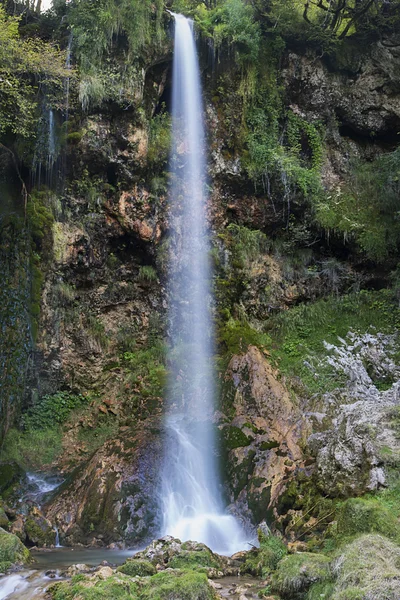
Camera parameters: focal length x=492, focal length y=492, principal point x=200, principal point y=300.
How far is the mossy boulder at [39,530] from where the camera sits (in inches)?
333

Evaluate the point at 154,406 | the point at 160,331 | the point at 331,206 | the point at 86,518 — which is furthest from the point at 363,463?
the point at 331,206

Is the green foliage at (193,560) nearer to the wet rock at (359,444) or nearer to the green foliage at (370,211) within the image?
the wet rock at (359,444)

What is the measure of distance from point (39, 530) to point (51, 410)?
157 inches

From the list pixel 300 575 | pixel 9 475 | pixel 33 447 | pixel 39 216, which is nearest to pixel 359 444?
pixel 300 575

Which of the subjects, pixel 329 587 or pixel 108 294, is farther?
pixel 108 294

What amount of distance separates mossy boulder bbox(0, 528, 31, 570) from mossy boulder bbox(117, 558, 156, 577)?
1825 millimetres

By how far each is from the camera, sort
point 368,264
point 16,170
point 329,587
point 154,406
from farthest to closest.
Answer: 1. point 368,264
2. point 16,170
3. point 154,406
4. point 329,587

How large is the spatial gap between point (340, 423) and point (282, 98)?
1181 cm

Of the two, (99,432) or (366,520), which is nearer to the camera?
(366,520)

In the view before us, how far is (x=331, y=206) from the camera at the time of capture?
1517cm

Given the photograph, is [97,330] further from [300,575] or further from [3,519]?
[300,575]

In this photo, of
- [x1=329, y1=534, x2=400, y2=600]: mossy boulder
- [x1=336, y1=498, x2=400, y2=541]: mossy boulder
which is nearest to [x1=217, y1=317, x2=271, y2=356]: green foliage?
[x1=336, y1=498, x2=400, y2=541]: mossy boulder

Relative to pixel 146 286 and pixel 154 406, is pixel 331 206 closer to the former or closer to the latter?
pixel 146 286

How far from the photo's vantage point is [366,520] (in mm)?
5484
